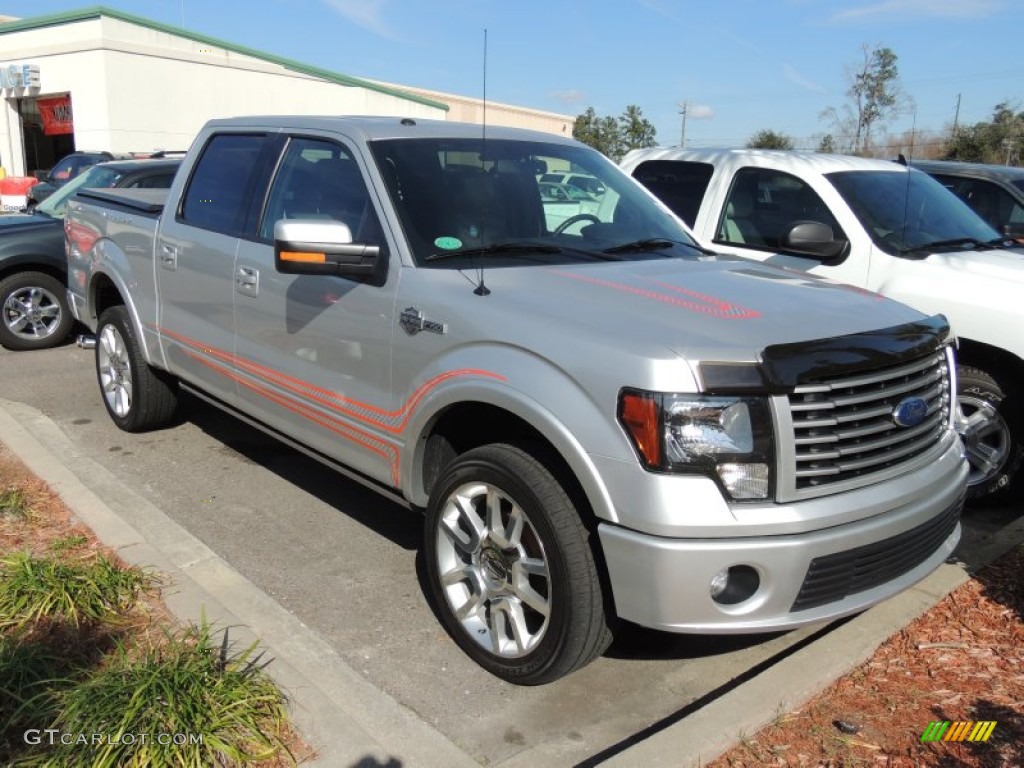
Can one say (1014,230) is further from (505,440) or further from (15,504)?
(15,504)

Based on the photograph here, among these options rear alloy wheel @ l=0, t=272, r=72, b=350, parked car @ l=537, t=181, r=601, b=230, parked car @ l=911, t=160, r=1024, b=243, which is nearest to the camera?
parked car @ l=537, t=181, r=601, b=230

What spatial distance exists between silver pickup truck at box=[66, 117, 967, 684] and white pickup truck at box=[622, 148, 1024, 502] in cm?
155

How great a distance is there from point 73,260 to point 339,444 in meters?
3.78

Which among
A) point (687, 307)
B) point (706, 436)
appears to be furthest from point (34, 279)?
point (706, 436)

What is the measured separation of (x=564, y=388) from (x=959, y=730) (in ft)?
5.80

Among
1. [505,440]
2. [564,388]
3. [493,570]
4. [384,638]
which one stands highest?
[564,388]

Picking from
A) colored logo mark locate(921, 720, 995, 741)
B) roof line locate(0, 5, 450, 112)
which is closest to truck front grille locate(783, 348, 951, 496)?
colored logo mark locate(921, 720, 995, 741)

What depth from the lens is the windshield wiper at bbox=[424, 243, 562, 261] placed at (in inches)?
142

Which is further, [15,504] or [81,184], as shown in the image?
[81,184]

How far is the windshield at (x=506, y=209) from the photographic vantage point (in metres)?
3.71

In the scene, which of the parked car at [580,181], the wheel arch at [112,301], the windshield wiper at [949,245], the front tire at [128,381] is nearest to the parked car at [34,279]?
the wheel arch at [112,301]

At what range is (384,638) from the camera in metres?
3.65

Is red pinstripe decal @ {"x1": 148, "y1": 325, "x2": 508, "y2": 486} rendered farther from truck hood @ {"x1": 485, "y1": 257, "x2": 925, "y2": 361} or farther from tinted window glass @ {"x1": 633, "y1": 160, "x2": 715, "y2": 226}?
tinted window glass @ {"x1": 633, "y1": 160, "x2": 715, "y2": 226}

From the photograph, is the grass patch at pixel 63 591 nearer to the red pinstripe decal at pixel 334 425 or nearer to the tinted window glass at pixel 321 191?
the red pinstripe decal at pixel 334 425
